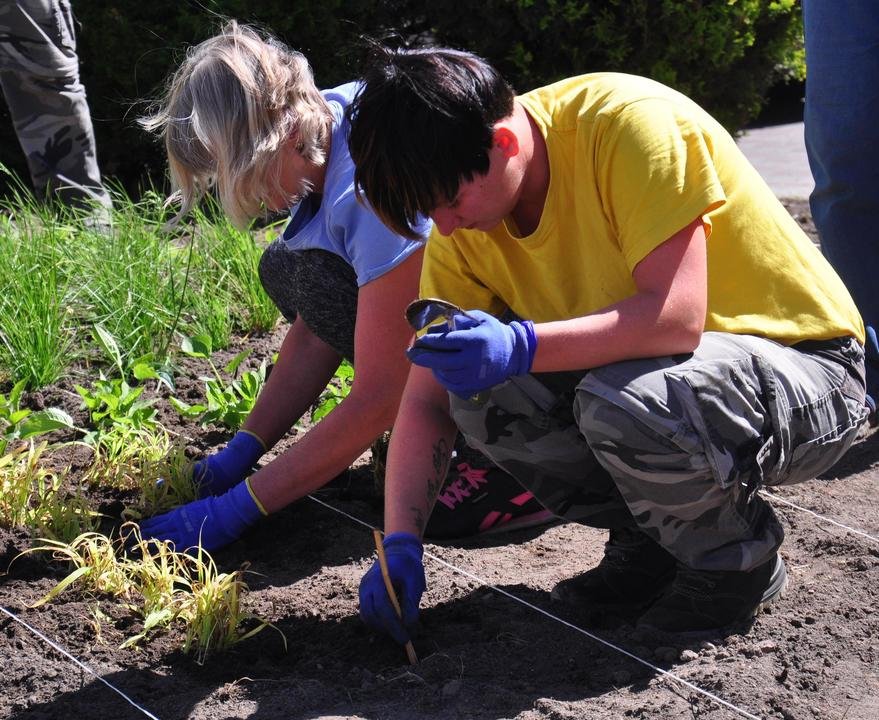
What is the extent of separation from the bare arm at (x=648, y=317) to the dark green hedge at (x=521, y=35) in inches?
131

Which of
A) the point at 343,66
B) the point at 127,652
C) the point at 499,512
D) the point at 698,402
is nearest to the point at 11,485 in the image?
the point at 127,652

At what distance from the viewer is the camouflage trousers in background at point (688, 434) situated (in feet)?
6.01

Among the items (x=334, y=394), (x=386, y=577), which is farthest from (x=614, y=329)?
(x=334, y=394)

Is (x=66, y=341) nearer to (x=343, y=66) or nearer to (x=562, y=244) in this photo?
(x=562, y=244)

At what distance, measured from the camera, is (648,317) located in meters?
1.77

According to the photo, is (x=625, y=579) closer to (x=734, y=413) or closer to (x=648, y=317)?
(x=734, y=413)

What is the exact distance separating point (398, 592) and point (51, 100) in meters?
3.12

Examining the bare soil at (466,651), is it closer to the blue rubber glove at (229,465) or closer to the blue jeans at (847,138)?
the blue rubber glove at (229,465)

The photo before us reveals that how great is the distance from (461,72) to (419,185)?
0.19 meters

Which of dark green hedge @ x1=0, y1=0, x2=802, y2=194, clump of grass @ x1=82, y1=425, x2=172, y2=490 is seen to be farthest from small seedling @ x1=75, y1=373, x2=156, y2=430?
dark green hedge @ x1=0, y1=0, x2=802, y2=194

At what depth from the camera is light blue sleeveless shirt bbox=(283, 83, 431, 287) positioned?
2.24 meters

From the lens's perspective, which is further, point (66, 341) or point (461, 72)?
point (66, 341)

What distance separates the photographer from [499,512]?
2.54 meters

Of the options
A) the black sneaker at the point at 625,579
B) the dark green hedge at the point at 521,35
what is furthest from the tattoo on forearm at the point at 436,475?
the dark green hedge at the point at 521,35
